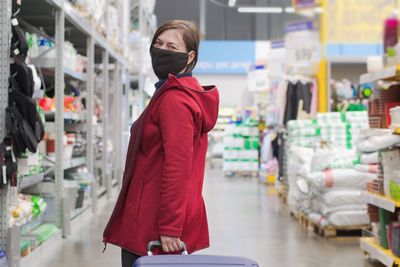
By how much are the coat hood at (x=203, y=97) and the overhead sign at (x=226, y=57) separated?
19.3 metres

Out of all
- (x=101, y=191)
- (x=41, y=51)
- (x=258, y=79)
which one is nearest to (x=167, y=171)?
(x=41, y=51)

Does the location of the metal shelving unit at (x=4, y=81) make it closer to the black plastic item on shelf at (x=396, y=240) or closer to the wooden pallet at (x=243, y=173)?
the black plastic item on shelf at (x=396, y=240)

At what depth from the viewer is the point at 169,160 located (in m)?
1.78

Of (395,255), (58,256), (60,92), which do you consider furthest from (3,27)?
(395,255)

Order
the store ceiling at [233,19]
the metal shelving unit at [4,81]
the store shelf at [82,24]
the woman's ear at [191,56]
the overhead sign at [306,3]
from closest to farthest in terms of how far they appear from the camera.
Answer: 1. the woman's ear at [191,56]
2. the metal shelving unit at [4,81]
3. the store shelf at [82,24]
4. the overhead sign at [306,3]
5. the store ceiling at [233,19]

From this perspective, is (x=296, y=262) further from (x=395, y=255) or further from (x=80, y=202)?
(x=80, y=202)

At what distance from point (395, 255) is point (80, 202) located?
3.54m

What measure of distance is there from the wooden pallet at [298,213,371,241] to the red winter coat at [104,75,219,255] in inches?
136

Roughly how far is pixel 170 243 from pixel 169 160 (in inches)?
11.3

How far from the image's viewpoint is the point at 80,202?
5.98m

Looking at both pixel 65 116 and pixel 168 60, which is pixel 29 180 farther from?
pixel 168 60

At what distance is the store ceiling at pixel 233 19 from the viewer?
22547 mm

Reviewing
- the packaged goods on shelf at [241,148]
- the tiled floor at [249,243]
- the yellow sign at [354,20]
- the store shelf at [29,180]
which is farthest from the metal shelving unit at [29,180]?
the packaged goods on shelf at [241,148]

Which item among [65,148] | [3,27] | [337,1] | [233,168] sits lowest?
[233,168]
